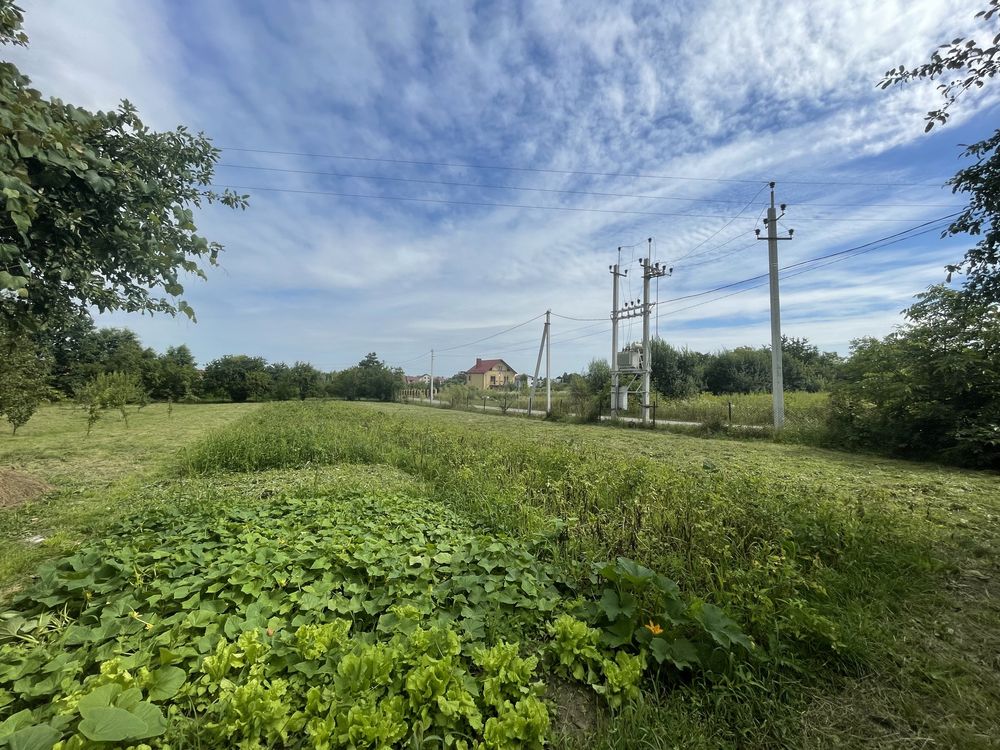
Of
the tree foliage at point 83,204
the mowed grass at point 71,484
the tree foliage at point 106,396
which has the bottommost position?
the mowed grass at point 71,484

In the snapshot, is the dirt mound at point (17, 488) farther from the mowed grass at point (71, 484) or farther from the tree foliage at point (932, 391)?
the tree foliage at point (932, 391)

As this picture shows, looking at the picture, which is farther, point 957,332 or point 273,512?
point 957,332

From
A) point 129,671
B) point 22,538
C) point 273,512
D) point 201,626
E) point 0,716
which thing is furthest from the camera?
point 273,512

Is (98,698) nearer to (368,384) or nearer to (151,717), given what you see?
(151,717)

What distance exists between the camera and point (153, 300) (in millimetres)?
4070

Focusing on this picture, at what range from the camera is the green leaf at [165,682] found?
158 centimetres

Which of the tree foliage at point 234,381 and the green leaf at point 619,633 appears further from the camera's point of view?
the tree foliage at point 234,381

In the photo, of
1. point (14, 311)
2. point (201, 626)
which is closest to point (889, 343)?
point (201, 626)

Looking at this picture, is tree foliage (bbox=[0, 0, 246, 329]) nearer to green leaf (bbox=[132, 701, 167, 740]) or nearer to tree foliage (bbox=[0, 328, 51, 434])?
green leaf (bbox=[132, 701, 167, 740])

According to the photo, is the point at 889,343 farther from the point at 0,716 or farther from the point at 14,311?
the point at 14,311

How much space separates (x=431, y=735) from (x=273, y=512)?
3031mm

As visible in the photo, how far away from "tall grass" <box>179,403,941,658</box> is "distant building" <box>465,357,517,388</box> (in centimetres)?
6777

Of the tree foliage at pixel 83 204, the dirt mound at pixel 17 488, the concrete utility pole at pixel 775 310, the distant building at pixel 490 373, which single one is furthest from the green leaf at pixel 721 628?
the distant building at pixel 490 373

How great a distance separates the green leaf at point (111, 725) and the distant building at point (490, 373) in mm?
71599
